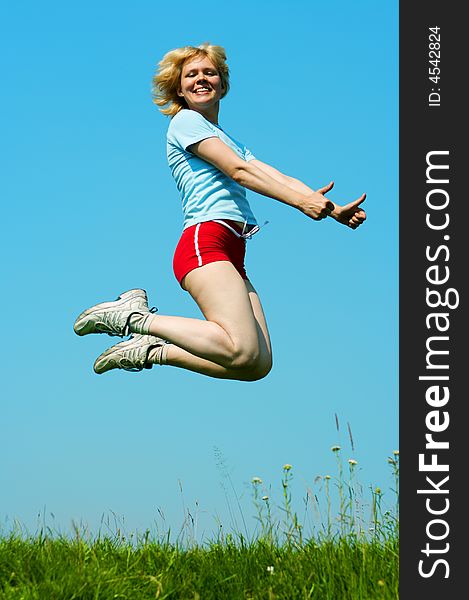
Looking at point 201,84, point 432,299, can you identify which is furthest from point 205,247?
point 432,299

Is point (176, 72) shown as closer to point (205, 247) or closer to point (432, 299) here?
point (205, 247)

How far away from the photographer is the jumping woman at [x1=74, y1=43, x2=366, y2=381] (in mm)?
5828

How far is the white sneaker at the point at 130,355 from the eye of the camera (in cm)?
626

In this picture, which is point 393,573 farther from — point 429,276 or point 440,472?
point 429,276

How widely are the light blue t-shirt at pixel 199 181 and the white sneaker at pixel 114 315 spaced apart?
0.68 m

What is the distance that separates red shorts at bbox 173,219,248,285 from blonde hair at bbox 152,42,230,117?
3.60 ft

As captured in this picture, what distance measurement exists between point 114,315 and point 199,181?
1.15 m

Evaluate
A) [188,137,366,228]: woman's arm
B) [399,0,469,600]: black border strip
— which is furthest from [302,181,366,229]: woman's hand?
[399,0,469,600]: black border strip

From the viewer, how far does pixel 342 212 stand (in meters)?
5.86

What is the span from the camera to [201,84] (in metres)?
6.37

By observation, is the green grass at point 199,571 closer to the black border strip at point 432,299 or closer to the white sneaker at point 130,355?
the black border strip at point 432,299

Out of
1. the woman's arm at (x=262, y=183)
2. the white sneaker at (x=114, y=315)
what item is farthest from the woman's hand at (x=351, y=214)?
the white sneaker at (x=114, y=315)

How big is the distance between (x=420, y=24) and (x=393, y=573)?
133 inches

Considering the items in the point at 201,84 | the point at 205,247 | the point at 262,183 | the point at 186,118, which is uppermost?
the point at 201,84
